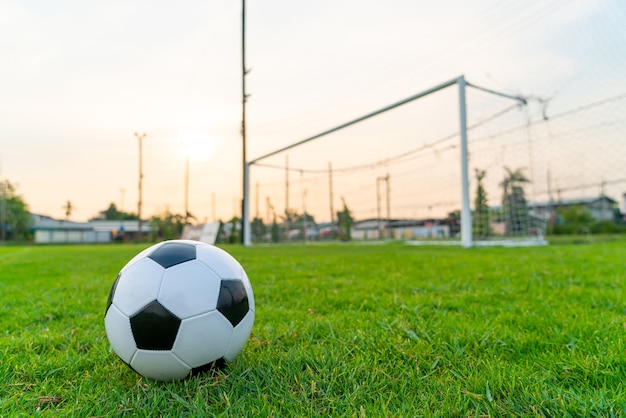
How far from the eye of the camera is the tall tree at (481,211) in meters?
12.8

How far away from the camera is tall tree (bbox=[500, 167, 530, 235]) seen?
13.5 meters

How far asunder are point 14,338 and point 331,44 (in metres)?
11.4

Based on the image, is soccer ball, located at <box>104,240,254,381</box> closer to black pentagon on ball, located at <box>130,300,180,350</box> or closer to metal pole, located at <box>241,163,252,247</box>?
black pentagon on ball, located at <box>130,300,180,350</box>

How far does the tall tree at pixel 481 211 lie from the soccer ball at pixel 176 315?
12826mm

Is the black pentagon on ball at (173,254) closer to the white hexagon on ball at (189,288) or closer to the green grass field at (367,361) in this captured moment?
the white hexagon on ball at (189,288)

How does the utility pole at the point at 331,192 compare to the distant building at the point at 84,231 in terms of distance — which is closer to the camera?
the utility pole at the point at 331,192

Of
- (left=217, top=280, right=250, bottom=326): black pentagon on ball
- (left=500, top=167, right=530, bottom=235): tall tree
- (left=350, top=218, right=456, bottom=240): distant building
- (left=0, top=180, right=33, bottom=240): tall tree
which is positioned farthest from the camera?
A: (left=0, top=180, right=33, bottom=240): tall tree

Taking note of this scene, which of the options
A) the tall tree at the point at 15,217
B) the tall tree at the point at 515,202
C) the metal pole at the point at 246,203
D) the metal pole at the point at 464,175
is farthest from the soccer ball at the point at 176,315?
the tall tree at the point at 15,217

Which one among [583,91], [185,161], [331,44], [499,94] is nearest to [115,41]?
[331,44]

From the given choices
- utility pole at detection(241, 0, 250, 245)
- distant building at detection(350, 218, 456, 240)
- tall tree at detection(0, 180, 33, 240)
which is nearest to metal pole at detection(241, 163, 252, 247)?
utility pole at detection(241, 0, 250, 245)

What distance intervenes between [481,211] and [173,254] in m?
13.7

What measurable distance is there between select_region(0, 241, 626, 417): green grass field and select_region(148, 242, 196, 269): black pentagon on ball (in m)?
0.49

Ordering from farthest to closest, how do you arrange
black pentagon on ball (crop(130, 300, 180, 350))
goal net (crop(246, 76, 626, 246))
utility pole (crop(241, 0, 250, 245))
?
1. utility pole (crop(241, 0, 250, 245))
2. goal net (crop(246, 76, 626, 246))
3. black pentagon on ball (crop(130, 300, 180, 350))

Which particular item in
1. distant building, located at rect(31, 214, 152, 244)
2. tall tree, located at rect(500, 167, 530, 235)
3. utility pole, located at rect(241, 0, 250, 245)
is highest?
utility pole, located at rect(241, 0, 250, 245)
